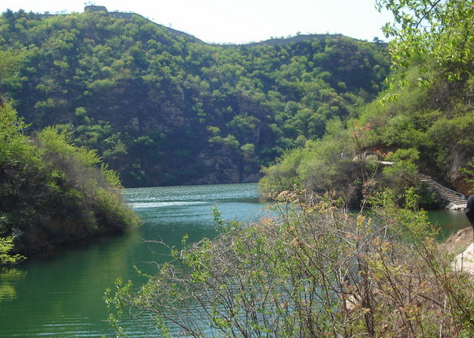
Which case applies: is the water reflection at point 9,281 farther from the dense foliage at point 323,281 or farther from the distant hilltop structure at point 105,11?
the distant hilltop structure at point 105,11

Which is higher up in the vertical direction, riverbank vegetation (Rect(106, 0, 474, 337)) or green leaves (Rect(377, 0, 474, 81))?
green leaves (Rect(377, 0, 474, 81))

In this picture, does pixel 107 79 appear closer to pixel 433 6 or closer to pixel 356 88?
pixel 356 88

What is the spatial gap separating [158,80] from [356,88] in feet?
158

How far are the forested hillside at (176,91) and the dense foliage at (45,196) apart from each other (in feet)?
202

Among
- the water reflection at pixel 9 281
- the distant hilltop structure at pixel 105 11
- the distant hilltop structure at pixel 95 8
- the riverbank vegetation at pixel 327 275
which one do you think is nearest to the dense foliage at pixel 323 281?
the riverbank vegetation at pixel 327 275

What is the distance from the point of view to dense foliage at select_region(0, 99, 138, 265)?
2325 centimetres

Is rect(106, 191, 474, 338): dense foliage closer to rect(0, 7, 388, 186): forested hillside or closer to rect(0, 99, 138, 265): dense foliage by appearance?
rect(0, 99, 138, 265): dense foliage

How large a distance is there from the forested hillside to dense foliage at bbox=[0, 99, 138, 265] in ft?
202

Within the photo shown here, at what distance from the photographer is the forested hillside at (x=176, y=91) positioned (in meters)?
97.1

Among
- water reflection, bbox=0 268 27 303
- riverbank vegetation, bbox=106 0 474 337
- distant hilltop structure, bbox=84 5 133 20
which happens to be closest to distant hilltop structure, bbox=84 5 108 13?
distant hilltop structure, bbox=84 5 133 20

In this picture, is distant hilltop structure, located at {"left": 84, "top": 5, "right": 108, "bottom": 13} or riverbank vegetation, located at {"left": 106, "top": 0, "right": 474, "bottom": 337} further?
distant hilltop structure, located at {"left": 84, "top": 5, "right": 108, "bottom": 13}

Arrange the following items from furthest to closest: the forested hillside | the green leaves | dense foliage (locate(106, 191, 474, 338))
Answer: the forested hillside
the green leaves
dense foliage (locate(106, 191, 474, 338))

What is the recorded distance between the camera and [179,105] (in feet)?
385

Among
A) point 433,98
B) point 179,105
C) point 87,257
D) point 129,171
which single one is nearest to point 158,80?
point 179,105
